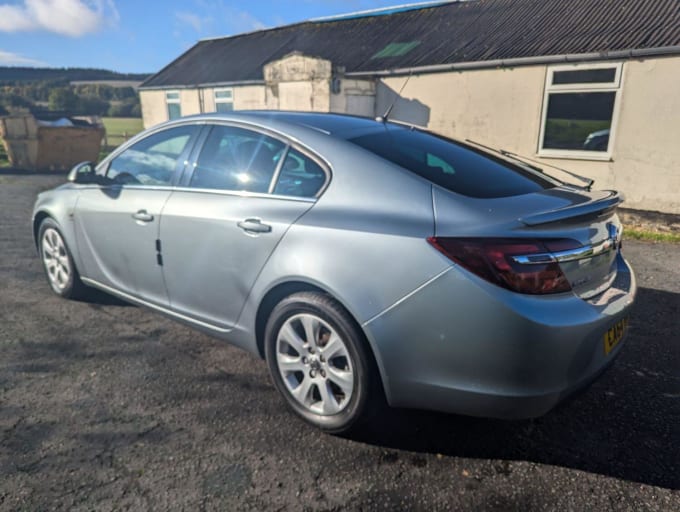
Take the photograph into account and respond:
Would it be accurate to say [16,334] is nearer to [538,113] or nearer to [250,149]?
[250,149]

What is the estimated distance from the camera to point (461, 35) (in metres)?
11.0

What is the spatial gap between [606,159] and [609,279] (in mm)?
6918

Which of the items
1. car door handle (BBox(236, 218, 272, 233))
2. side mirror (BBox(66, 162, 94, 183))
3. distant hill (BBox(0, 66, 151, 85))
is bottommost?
car door handle (BBox(236, 218, 272, 233))

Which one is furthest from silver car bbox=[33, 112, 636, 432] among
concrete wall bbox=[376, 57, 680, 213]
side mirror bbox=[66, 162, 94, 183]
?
concrete wall bbox=[376, 57, 680, 213]

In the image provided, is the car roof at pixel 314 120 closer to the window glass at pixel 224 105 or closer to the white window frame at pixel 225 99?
the white window frame at pixel 225 99

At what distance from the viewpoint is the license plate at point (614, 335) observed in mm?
2236

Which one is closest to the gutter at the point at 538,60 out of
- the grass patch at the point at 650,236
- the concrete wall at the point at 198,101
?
the grass patch at the point at 650,236

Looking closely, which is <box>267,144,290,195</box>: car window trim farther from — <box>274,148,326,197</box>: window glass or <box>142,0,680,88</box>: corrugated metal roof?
<box>142,0,680,88</box>: corrugated metal roof

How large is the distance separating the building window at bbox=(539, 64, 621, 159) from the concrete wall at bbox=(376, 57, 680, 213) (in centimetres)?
12

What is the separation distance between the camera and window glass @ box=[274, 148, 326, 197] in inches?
102

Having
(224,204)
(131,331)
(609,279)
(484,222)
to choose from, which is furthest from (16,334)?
(609,279)

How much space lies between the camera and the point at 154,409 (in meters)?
2.75

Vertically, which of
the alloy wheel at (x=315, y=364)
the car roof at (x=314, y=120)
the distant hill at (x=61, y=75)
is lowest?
the alloy wheel at (x=315, y=364)

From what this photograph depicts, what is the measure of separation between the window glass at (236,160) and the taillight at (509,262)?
47.7 inches
